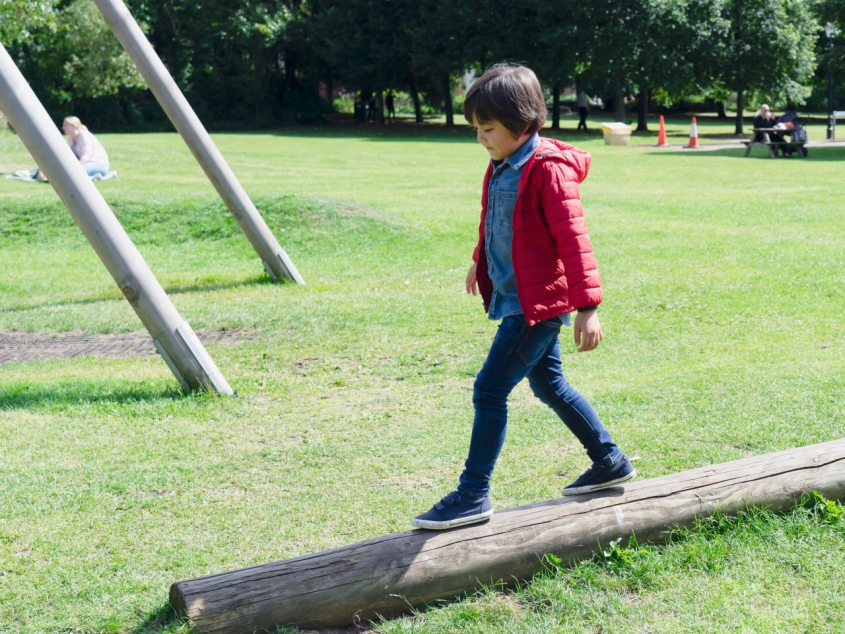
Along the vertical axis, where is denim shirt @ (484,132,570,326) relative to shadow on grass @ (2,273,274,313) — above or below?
above

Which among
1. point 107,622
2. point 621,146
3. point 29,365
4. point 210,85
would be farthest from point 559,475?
point 210,85

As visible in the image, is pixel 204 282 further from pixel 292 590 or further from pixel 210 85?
pixel 210 85

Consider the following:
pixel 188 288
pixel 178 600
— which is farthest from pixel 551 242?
pixel 188 288

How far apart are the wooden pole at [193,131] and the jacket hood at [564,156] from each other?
6.13 metres

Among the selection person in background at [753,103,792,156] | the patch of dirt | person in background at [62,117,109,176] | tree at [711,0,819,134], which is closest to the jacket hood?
the patch of dirt

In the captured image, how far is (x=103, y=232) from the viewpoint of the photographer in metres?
6.23

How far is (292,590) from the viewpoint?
3.21 meters

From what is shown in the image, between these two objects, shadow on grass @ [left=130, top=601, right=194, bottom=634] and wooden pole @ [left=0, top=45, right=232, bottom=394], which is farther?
wooden pole @ [left=0, top=45, right=232, bottom=394]

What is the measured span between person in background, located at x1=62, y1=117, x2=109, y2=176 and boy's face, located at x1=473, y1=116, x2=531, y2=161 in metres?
14.4

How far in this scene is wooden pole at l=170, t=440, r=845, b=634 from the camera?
319 centimetres

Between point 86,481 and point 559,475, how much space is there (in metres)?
2.46

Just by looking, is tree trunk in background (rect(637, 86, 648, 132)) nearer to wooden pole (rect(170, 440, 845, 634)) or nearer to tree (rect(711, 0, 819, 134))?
tree (rect(711, 0, 819, 134))

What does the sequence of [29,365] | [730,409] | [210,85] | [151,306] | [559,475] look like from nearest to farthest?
[559,475]
[730,409]
[151,306]
[29,365]
[210,85]

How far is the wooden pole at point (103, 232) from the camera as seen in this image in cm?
617
